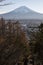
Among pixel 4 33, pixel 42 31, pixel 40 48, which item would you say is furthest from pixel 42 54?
pixel 4 33

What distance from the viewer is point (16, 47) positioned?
11961 millimetres

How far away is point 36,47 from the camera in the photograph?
15.6 metres

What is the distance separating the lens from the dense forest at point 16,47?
11133 mm

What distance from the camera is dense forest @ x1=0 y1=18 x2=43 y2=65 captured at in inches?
438

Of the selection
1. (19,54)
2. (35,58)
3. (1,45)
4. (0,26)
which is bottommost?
(35,58)

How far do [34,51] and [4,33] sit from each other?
4.42m

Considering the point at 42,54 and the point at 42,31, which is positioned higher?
the point at 42,31

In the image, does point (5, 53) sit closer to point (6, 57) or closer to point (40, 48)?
point (6, 57)

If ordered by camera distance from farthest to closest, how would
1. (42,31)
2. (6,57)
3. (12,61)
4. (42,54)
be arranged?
(42,31), (42,54), (12,61), (6,57)

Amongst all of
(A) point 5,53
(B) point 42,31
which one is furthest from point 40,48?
(A) point 5,53

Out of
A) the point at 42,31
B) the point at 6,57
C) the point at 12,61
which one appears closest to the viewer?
the point at 6,57

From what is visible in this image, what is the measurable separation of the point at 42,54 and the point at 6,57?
15.4 feet

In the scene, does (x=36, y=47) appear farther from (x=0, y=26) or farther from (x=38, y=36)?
(x=0, y=26)

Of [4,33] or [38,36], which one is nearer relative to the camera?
[4,33]
